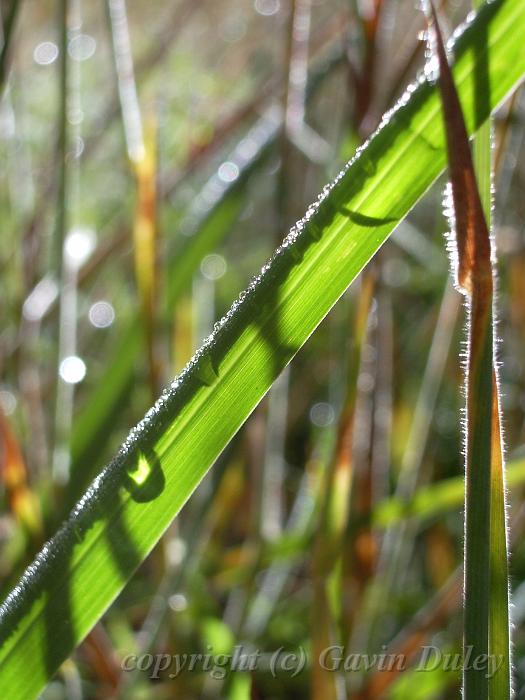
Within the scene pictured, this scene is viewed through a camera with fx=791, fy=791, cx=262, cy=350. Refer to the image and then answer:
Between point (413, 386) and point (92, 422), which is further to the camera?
point (413, 386)

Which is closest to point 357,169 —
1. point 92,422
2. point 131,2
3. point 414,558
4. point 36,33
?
point 92,422

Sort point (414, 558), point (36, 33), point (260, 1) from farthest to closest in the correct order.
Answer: point (36, 33) → point (260, 1) → point (414, 558)

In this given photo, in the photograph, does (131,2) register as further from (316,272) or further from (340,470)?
(316,272)

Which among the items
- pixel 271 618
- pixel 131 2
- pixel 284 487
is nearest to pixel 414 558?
pixel 284 487

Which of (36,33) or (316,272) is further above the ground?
(36,33)

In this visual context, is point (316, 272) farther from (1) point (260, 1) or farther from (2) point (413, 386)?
(1) point (260, 1)

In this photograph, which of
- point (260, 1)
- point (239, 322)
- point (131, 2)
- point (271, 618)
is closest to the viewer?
point (239, 322)

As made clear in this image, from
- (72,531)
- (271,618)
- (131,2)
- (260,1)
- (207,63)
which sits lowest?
(72,531)
